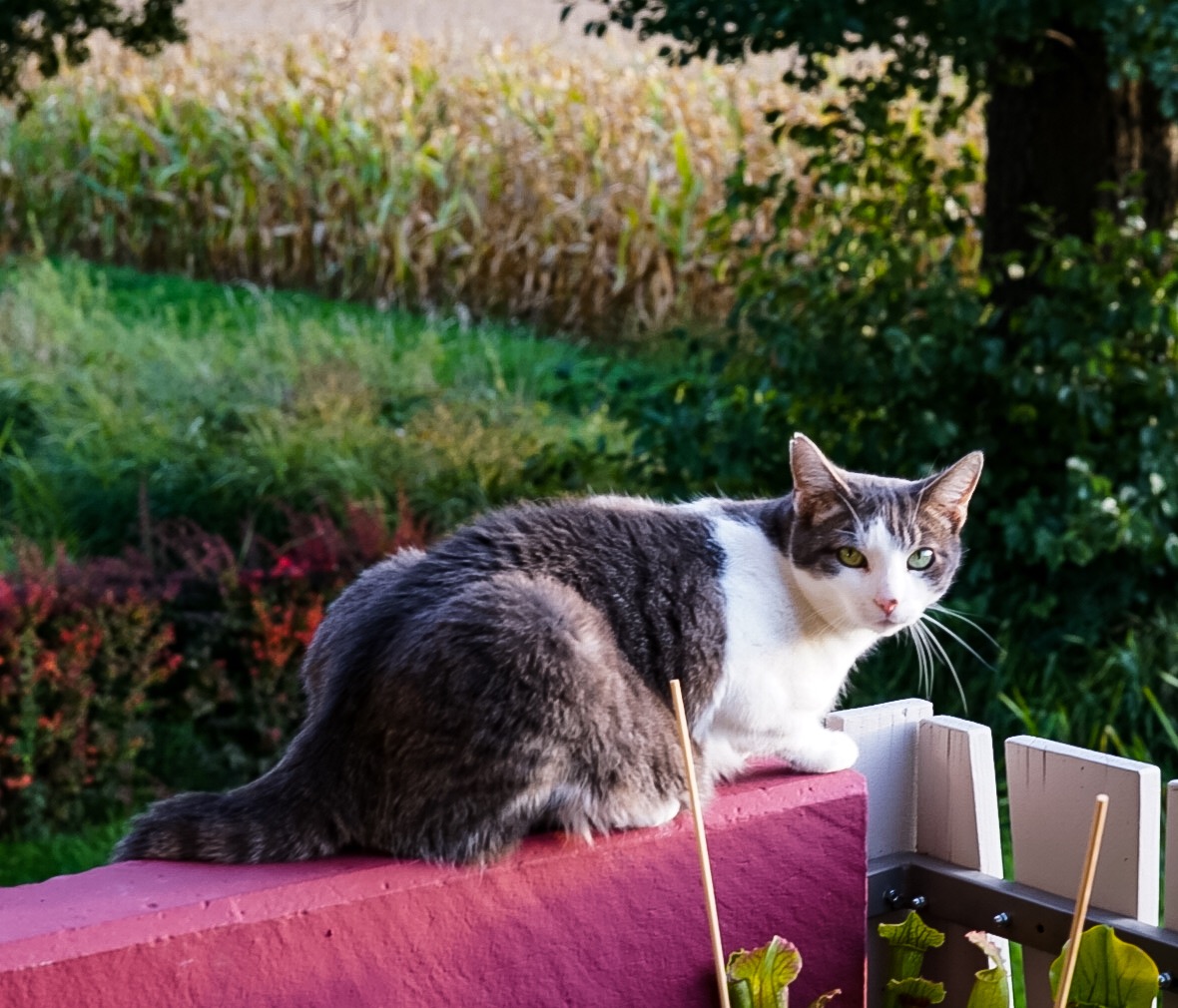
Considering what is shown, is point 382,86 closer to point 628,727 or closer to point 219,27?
point 219,27

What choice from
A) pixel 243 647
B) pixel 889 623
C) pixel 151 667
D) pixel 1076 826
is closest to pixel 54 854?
pixel 151 667

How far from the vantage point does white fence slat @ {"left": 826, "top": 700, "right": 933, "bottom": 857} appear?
6.20 ft

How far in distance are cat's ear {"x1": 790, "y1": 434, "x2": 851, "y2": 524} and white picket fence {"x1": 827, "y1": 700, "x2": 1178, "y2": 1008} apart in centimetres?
26

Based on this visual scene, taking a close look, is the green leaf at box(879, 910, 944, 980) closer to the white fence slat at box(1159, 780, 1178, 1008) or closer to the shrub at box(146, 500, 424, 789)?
the white fence slat at box(1159, 780, 1178, 1008)

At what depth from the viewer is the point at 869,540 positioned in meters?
1.83

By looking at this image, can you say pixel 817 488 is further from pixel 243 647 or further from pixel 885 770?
pixel 243 647

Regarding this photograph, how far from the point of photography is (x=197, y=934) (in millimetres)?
1357

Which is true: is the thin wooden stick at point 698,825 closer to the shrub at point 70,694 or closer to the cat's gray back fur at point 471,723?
the cat's gray back fur at point 471,723

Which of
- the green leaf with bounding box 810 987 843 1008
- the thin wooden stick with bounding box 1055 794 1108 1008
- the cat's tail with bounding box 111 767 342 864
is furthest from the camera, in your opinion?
the green leaf with bounding box 810 987 843 1008

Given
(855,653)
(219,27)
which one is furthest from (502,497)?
(219,27)

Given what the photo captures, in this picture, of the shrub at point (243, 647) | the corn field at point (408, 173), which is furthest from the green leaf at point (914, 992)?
the corn field at point (408, 173)

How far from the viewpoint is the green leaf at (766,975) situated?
5.21 feet

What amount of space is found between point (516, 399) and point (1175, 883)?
4.46 meters

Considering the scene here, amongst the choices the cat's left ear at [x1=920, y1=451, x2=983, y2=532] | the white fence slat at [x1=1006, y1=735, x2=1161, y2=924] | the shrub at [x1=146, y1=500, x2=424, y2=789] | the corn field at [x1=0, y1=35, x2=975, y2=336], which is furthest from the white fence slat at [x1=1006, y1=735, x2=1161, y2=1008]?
the corn field at [x1=0, y1=35, x2=975, y2=336]
